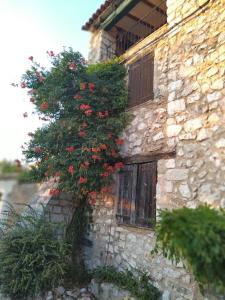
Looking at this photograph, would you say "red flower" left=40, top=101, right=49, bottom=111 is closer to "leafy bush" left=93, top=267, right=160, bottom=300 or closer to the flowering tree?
the flowering tree

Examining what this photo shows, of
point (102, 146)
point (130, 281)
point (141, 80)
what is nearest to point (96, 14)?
point (141, 80)

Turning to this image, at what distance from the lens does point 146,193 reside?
462cm

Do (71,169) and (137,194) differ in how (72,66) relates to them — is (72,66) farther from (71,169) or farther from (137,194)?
(137,194)

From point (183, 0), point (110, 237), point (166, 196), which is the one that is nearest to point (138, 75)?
point (183, 0)

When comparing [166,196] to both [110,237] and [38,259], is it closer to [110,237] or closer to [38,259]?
[110,237]

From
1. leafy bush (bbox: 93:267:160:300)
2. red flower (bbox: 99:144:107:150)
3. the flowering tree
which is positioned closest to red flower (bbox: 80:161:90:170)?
the flowering tree

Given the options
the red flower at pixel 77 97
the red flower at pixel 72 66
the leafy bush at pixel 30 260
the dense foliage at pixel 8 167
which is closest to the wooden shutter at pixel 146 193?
the leafy bush at pixel 30 260

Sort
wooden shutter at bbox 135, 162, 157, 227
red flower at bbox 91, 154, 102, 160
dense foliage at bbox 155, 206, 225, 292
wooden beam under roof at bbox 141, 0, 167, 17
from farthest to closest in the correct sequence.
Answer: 1. wooden beam under roof at bbox 141, 0, 167, 17
2. red flower at bbox 91, 154, 102, 160
3. wooden shutter at bbox 135, 162, 157, 227
4. dense foliage at bbox 155, 206, 225, 292

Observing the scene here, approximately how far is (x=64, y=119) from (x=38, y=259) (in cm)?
249

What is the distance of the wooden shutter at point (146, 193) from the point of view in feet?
14.6

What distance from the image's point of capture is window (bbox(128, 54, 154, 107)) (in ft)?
16.4

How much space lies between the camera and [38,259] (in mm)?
4438

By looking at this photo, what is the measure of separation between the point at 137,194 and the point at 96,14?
4.62 m

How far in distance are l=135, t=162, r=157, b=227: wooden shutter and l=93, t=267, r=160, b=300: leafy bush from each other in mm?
830
